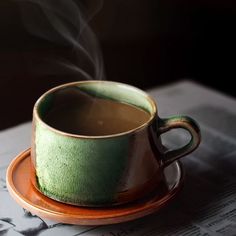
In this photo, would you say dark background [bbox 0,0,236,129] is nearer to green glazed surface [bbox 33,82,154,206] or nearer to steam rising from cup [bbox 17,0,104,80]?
steam rising from cup [bbox 17,0,104,80]

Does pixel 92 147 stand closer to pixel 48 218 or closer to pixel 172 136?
pixel 48 218

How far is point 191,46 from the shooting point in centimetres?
182

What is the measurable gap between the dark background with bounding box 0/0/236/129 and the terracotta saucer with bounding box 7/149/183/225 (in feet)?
2.69

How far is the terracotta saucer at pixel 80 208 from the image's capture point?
1.79 ft

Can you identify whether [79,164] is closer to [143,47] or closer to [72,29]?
[72,29]

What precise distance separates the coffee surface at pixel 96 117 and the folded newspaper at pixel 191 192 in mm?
108

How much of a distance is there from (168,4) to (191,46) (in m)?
0.17

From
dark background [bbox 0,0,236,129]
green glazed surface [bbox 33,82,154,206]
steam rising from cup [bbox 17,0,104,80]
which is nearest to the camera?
green glazed surface [bbox 33,82,154,206]

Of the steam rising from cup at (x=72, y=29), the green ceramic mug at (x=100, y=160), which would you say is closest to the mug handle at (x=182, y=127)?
the green ceramic mug at (x=100, y=160)

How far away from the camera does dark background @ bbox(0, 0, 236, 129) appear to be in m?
1.42

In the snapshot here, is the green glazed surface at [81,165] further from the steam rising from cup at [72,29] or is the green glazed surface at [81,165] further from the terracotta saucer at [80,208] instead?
the steam rising from cup at [72,29]

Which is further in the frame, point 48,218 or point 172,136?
point 172,136

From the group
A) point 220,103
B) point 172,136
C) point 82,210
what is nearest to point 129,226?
point 82,210

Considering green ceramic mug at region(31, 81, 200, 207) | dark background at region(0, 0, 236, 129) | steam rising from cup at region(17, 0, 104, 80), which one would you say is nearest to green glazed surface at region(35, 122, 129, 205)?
green ceramic mug at region(31, 81, 200, 207)
